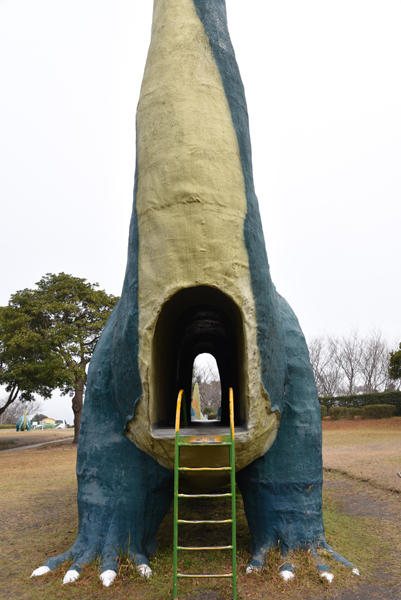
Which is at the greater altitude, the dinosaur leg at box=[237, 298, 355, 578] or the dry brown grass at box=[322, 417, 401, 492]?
the dinosaur leg at box=[237, 298, 355, 578]

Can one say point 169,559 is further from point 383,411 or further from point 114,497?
point 383,411

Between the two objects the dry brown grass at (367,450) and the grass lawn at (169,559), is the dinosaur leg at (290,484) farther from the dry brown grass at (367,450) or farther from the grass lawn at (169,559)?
the dry brown grass at (367,450)

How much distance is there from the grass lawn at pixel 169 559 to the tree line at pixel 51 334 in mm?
8681

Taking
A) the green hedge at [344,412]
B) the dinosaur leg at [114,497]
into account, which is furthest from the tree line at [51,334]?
the green hedge at [344,412]

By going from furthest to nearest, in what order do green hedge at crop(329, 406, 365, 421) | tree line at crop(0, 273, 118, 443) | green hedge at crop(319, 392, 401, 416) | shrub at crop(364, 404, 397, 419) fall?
1. green hedge at crop(329, 406, 365, 421)
2. green hedge at crop(319, 392, 401, 416)
3. shrub at crop(364, 404, 397, 419)
4. tree line at crop(0, 273, 118, 443)

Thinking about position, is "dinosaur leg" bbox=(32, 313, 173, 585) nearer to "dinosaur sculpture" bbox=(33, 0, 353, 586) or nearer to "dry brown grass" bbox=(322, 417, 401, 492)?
"dinosaur sculpture" bbox=(33, 0, 353, 586)

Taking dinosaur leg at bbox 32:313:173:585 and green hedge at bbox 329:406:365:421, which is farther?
green hedge at bbox 329:406:365:421

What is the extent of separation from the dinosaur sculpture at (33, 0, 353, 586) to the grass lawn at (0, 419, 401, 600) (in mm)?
143

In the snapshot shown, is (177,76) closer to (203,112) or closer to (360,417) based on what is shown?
(203,112)

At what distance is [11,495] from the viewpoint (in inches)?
334

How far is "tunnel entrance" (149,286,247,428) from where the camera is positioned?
13.9 ft

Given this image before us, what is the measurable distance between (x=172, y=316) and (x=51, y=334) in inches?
518

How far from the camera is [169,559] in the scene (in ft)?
14.7

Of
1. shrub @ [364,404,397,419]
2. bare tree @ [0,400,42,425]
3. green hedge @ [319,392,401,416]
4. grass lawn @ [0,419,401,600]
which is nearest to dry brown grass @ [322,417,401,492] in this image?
shrub @ [364,404,397,419]
